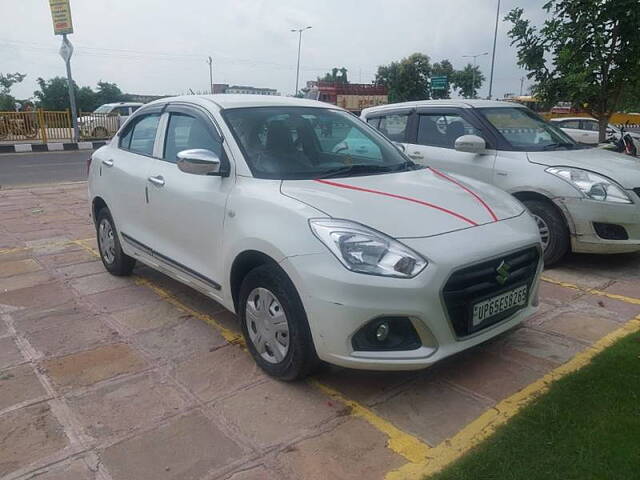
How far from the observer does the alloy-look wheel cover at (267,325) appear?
118 inches

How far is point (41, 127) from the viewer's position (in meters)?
20.8

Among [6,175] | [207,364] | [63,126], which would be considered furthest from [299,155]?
[63,126]

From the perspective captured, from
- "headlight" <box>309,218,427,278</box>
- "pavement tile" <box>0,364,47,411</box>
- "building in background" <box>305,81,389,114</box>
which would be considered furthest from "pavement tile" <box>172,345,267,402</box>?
"building in background" <box>305,81,389,114</box>

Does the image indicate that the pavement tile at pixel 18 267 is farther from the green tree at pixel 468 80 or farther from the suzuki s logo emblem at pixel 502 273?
the green tree at pixel 468 80

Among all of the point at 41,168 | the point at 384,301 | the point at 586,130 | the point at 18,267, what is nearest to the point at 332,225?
the point at 384,301

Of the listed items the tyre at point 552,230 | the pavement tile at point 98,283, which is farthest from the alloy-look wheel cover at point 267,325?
the tyre at point 552,230

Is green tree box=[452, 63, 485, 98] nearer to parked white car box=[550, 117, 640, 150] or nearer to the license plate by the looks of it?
parked white car box=[550, 117, 640, 150]

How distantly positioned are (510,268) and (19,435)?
272 cm

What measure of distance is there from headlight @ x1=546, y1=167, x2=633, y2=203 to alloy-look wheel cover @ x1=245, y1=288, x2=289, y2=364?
3.33 m

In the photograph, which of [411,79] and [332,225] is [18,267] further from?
[411,79]

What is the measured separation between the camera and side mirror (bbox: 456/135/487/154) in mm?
5418

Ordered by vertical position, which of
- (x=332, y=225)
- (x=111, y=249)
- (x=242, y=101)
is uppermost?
(x=242, y=101)

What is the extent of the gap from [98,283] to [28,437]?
2473mm

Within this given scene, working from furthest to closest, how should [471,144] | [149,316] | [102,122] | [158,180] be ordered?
[102,122] → [471,144] → [149,316] → [158,180]
